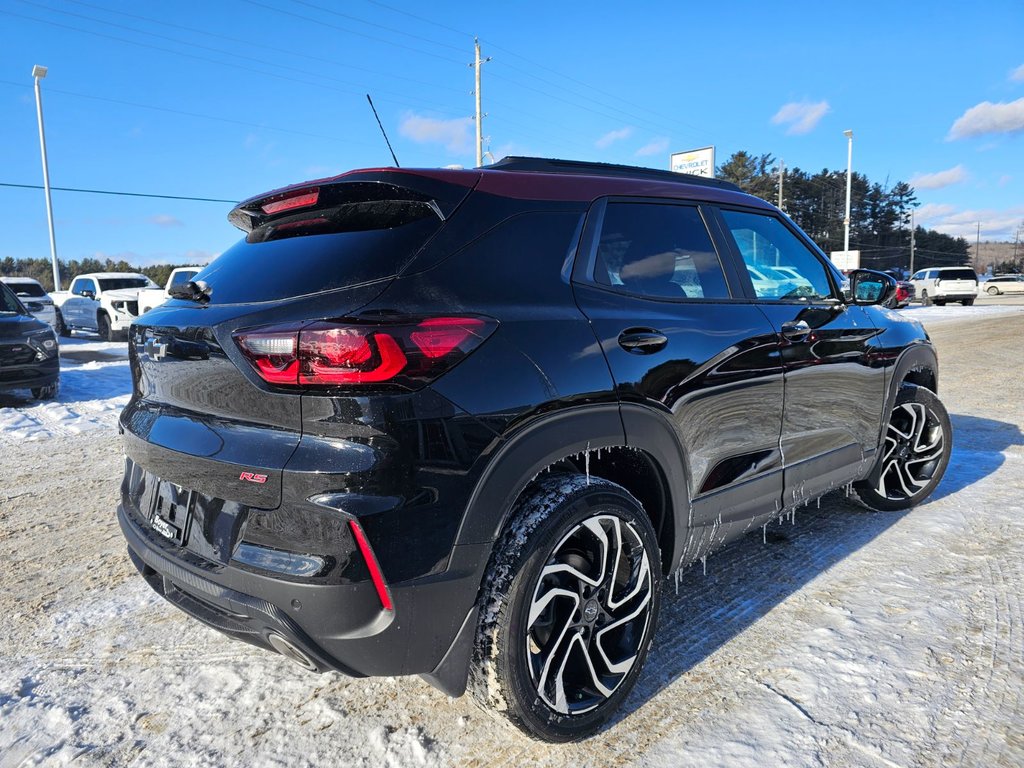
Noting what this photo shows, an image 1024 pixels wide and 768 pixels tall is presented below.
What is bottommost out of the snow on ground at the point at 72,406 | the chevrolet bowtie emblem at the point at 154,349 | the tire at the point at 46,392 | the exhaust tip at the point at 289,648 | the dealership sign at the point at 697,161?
the snow on ground at the point at 72,406

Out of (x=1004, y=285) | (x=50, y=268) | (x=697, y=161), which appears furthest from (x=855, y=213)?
(x=50, y=268)

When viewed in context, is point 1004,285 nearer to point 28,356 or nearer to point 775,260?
point 775,260

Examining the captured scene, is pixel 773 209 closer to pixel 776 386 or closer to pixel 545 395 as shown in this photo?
pixel 776 386

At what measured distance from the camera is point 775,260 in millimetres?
3363

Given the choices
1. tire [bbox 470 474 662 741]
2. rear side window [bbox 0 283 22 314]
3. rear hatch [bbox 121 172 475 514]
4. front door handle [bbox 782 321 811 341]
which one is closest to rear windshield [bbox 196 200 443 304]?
rear hatch [bbox 121 172 475 514]

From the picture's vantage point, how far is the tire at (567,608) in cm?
198

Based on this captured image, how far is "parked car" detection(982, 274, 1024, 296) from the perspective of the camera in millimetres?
39478

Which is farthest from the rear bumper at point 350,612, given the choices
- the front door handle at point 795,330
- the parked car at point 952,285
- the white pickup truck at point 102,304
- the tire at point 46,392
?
the parked car at point 952,285

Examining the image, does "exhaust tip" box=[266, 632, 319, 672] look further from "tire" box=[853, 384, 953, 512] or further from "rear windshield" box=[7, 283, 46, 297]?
"rear windshield" box=[7, 283, 46, 297]

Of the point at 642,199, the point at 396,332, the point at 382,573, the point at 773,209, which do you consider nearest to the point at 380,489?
the point at 382,573

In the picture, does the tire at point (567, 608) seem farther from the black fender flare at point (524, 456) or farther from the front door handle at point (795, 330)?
the front door handle at point (795, 330)

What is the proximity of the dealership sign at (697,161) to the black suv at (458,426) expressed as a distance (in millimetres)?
26837

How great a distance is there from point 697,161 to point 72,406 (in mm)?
27018

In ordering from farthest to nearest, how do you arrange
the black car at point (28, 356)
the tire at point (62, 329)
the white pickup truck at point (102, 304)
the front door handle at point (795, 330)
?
the tire at point (62, 329)
the white pickup truck at point (102, 304)
the black car at point (28, 356)
the front door handle at point (795, 330)
